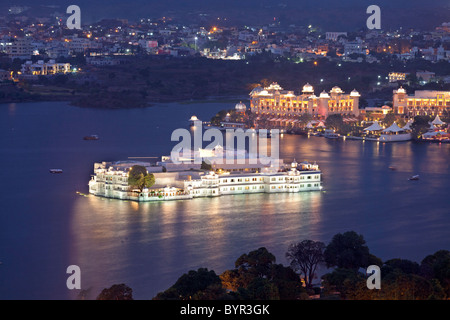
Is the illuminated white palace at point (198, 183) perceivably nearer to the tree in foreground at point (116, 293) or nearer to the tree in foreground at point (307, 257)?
the tree in foreground at point (307, 257)

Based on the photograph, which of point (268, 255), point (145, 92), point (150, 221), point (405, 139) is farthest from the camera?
point (145, 92)

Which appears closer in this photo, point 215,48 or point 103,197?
point 103,197

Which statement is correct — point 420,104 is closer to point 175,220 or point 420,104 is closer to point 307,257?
point 175,220

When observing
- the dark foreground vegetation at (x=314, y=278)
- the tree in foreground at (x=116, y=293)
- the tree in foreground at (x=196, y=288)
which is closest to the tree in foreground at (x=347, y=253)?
the dark foreground vegetation at (x=314, y=278)

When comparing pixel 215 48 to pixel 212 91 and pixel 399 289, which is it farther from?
pixel 399 289

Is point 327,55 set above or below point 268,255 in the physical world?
above

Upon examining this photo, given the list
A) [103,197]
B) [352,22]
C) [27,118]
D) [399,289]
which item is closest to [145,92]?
[27,118]

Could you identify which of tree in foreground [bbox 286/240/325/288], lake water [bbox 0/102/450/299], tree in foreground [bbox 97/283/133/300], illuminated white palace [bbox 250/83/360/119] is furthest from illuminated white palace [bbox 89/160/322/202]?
illuminated white palace [bbox 250/83/360/119]
